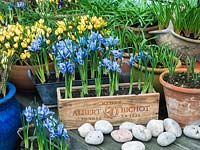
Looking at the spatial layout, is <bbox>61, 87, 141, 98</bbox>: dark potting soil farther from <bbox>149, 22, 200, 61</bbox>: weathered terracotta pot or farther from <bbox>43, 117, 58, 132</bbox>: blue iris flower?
<bbox>149, 22, 200, 61</bbox>: weathered terracotta pot

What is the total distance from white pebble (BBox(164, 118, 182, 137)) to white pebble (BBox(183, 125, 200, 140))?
0.03m

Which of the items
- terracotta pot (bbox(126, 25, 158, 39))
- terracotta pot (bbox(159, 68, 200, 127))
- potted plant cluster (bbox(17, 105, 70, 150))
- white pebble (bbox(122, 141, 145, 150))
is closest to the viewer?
potted plant cluster (bbox(17, 105, 70, 150))

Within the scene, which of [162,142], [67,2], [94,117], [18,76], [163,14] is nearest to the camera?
[162,142]

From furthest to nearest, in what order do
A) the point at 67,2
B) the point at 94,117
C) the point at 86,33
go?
the point at 67,2 < the point at 86,33 < the point at 94,117

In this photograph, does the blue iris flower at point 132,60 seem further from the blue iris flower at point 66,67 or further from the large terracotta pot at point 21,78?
the large terracotta pot at point 21,78

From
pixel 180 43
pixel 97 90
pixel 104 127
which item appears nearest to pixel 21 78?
pixel 97 90

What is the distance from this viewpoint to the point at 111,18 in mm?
2809

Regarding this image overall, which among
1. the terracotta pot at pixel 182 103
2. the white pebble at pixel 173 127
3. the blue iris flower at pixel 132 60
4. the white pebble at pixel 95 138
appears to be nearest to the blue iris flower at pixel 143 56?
the blue iris flower at pixel 132 60

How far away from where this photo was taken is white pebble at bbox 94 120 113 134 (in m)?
2.07

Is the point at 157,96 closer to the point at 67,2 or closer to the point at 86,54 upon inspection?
the point at 86,54

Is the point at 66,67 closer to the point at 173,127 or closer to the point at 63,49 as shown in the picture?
the point at 63,49

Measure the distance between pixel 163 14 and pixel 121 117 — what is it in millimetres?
882

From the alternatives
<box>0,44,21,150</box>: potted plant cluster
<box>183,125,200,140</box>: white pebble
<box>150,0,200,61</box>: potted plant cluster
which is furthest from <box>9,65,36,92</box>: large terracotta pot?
<box>183,125,200,140</box>: white pebble

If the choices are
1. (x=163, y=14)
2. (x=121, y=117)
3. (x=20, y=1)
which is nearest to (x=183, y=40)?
(x=163, y=14)
